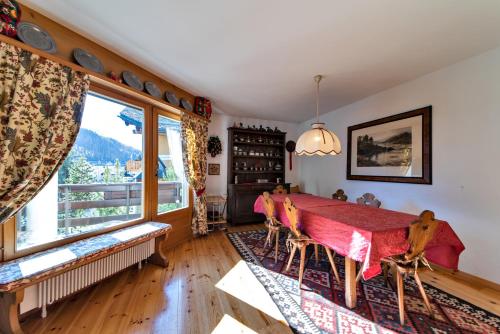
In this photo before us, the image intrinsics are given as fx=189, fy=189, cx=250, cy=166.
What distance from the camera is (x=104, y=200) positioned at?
A: 7.43ft

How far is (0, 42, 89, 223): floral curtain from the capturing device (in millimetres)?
1364

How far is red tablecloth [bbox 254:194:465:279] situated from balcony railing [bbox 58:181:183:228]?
2203 millimetres

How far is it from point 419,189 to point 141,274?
3.85m

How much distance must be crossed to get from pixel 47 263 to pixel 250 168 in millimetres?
3725

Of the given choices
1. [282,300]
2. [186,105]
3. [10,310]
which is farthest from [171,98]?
[282,300]

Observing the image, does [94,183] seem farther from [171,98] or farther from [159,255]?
[171,98]

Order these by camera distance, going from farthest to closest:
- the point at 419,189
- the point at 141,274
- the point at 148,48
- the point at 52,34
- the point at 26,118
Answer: the point at 419,189
the point at 141,274
the point at 148,48
the point at 52,34
the point at 26,118

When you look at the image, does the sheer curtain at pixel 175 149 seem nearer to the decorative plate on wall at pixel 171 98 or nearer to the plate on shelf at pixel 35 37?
the decorative plate on wall at pixel 171 98

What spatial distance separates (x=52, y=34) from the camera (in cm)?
168

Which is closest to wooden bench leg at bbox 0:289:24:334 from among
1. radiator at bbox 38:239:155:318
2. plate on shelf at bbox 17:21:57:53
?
radiator at bbox 38:239:155:318

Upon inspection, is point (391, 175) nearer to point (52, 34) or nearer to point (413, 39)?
point (413, 39)

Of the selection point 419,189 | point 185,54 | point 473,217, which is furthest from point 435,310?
point 185,54

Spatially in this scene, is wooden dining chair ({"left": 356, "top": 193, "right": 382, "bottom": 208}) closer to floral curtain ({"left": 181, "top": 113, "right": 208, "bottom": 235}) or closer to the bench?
floral curtain ({"left": 181, "top": 113, "right": 208, "bottom": 235})

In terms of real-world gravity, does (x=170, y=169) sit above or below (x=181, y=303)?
above
